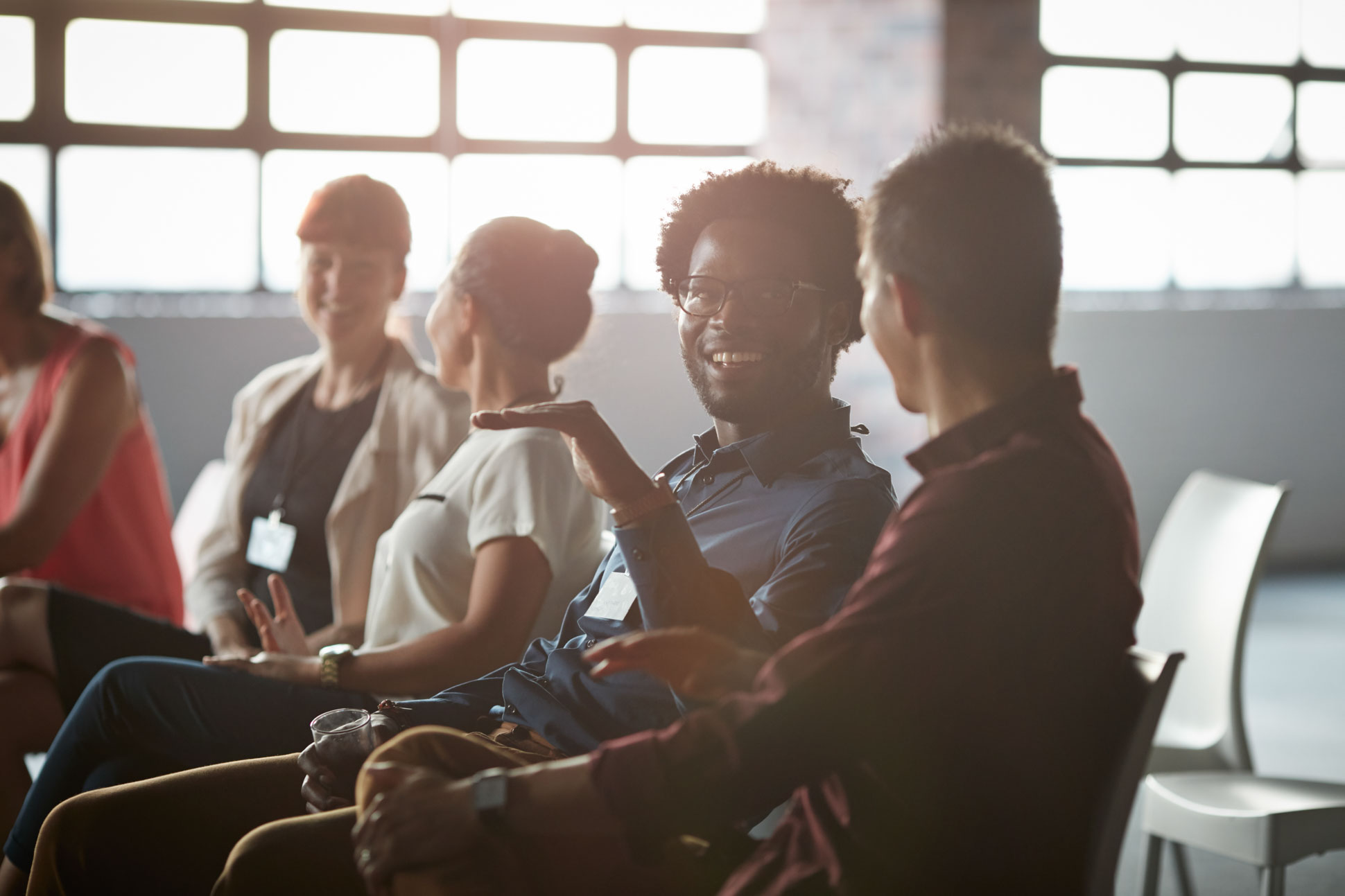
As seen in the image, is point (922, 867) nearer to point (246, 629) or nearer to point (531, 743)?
point (531, 743)

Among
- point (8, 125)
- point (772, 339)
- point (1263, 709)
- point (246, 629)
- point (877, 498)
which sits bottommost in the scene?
point (1263, 709)

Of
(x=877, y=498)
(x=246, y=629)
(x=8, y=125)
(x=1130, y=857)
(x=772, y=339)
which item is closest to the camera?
(x=877, y=498)

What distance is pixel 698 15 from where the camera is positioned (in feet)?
18.7

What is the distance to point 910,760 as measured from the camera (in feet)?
3.03

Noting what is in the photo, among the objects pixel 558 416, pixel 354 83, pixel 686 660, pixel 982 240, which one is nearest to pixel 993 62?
pixel 354 83

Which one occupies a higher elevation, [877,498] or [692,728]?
[877,498]

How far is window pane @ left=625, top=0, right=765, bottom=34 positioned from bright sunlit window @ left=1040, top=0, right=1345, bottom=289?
1472mm

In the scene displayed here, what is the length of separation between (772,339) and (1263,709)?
10.4 feet

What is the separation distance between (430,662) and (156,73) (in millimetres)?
4219

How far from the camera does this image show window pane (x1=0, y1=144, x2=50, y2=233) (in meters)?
4.93

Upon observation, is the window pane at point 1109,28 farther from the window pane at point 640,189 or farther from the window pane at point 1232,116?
the window pane at point 640,189

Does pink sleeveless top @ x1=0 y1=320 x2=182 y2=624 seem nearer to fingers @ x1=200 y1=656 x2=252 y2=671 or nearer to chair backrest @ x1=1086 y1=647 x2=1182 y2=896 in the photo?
fingers @ x1=200 y1=656 x2=252 y2=671

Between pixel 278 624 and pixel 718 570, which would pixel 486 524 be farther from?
pixel 718 570

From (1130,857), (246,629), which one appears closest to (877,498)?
(246,629)
